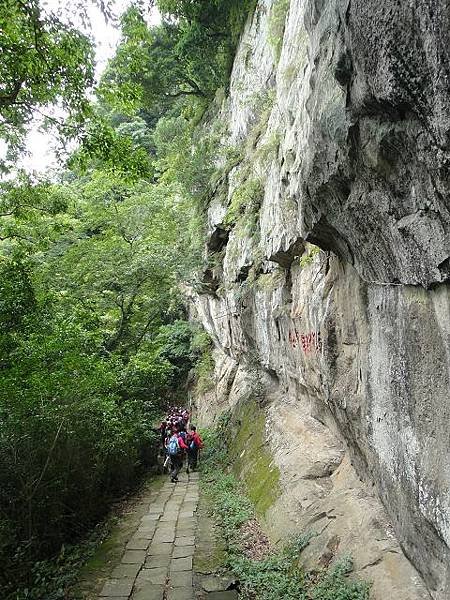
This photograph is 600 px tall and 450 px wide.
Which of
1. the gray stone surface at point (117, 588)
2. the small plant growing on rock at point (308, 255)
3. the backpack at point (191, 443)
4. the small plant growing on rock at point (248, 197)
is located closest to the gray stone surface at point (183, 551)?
the gray stone surface at point (117, 588)

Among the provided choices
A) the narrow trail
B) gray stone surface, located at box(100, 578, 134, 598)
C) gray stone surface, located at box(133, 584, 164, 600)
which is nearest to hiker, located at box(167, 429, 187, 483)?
the narrow trail

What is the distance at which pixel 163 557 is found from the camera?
707 cm

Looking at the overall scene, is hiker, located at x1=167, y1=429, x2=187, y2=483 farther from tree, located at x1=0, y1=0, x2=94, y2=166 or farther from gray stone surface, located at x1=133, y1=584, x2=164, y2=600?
tree, located at x1=0, y1=0, x2=94, y2=166

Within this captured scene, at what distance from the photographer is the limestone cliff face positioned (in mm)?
3068

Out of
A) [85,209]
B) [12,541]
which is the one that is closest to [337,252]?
[12,541]

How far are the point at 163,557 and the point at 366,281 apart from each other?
17.9 ft

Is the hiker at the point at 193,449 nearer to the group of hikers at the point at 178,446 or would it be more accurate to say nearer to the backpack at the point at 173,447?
the group of hikers at the point at 178,446

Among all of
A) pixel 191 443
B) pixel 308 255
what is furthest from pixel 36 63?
pixel 191 443

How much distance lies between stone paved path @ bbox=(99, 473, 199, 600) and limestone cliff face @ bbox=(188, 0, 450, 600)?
1.62 metres

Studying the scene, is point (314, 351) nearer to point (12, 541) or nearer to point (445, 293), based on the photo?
point (445, 293)

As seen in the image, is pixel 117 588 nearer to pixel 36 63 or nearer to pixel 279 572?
pixel 279 572

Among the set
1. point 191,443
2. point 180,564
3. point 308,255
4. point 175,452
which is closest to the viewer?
point 180,564

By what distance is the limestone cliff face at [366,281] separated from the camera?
10.1 feet

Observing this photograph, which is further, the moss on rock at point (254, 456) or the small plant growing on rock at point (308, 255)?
the moss on rock at point (254, 456)
